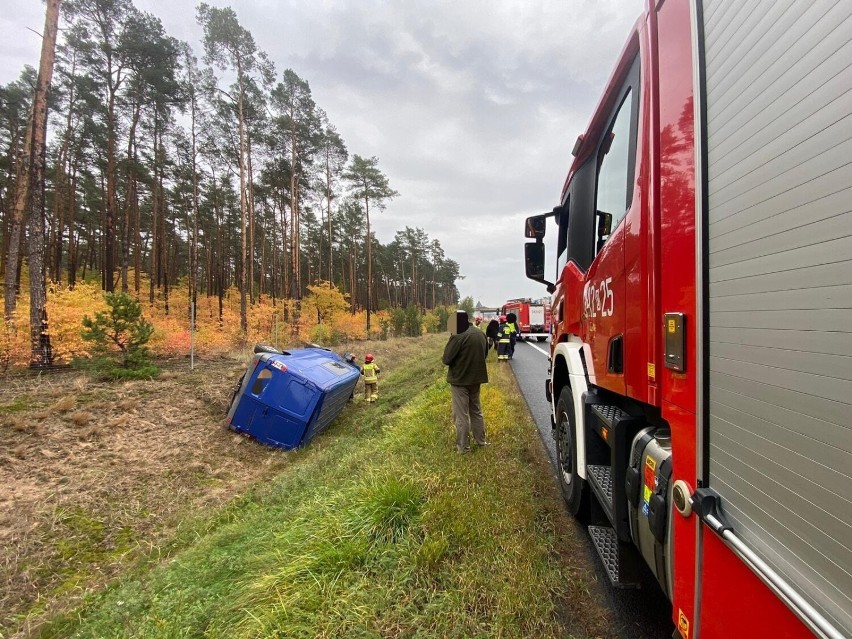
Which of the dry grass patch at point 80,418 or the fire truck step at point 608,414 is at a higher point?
the fire truck step at point 608,414

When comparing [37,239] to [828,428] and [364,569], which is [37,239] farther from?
[828,428]

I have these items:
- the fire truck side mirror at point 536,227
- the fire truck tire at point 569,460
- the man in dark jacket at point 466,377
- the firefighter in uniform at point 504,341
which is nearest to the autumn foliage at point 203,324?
the firefighter in uniform at point 504,341

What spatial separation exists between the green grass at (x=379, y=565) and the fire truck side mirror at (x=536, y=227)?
2501mm

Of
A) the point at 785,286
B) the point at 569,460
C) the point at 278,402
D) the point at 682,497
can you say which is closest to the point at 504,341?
the point at 278,402

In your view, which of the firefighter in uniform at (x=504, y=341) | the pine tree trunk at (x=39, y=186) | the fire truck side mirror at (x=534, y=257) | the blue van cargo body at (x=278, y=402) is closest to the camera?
the fire truck side mirror at (x=534, y=257)

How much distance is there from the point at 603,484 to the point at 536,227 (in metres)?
2.59

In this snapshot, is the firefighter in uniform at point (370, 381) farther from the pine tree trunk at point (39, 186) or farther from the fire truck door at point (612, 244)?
the fire truck door at point (612, 244)

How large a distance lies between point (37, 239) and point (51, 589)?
908 centimetres

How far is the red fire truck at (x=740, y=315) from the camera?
80 cm

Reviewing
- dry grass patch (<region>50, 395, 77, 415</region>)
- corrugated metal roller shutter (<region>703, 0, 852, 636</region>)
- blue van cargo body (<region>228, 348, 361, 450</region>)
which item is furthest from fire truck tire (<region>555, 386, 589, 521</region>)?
dry grass patch (<region>50, 395, 77, 415</region>)

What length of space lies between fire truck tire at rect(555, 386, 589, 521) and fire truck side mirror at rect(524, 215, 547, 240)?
5.49ft

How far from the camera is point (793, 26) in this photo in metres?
0.91

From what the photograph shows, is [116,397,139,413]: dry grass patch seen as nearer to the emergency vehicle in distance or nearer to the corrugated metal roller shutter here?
the corrugated metal roller shutter

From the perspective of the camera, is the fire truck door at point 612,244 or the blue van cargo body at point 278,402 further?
the blue van cargo body at point 278,402
